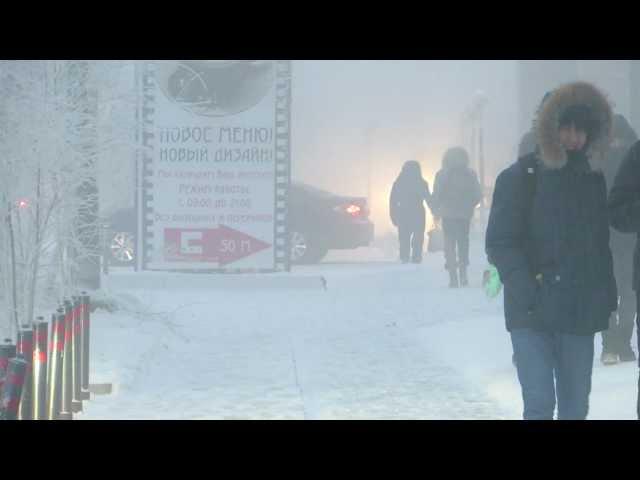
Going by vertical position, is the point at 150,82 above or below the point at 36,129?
above

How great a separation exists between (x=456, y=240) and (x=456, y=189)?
663 mm

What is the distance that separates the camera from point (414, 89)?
126 ft

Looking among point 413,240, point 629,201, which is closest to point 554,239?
point 629,201

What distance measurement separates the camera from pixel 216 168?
15586 millimetres

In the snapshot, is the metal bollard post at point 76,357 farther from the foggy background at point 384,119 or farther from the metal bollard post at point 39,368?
the foggy background at point 384,119

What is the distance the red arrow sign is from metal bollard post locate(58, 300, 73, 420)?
869 centimetres

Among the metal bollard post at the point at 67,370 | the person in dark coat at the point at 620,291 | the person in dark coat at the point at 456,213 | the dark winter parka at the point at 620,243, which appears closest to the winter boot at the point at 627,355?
the person in dark coat at the point at 620,291

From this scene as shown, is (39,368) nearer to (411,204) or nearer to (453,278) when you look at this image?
(453,278)

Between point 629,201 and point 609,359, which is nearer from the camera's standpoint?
point 629,201

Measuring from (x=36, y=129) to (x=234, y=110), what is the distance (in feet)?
23.0

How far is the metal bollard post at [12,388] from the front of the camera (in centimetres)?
479
